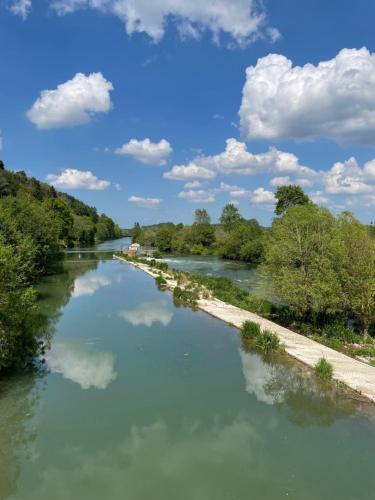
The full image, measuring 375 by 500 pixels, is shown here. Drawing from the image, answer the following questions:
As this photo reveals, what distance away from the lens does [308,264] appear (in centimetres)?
2173

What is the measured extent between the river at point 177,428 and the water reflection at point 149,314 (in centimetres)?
434

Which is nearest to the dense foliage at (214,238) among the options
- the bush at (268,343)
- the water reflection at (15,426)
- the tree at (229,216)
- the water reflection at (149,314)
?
the tree at (229,216)

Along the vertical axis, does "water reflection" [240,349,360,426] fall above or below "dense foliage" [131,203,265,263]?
below

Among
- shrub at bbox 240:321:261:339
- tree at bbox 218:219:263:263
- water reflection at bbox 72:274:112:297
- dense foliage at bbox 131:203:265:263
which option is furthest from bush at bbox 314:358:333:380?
tree at bbox 218:219:263:263

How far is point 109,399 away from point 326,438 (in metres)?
6.37

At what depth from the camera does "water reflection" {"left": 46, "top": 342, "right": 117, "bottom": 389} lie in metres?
14.0

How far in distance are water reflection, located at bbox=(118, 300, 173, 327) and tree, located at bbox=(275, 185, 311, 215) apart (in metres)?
46.5

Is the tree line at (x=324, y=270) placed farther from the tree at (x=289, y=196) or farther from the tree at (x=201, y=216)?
the tree at (x=201, y=216)

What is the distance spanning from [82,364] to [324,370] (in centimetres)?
896

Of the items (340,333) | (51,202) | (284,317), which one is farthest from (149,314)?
(51,202)

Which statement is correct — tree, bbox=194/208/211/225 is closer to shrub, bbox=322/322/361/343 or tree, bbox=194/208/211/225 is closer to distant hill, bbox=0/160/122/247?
distant hill, bbox=0/160/122/247

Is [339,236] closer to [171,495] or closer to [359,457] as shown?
[359,457]

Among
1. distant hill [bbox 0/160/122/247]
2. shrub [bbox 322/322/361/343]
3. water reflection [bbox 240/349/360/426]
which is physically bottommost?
water reflection [bbox 240/349/360/426]

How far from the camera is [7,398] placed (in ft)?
40.1
